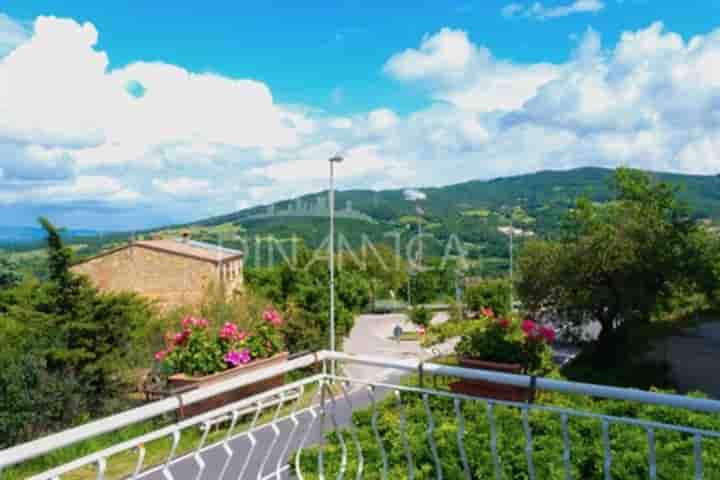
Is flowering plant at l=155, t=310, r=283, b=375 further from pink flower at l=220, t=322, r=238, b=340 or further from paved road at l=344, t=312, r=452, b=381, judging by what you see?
paved road at l=344, t=312, r=452, b=381

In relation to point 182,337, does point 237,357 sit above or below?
below

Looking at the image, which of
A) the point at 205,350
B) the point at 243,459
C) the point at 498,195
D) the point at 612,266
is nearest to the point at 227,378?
the point at 205,350

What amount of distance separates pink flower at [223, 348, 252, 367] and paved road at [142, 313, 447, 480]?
92 cm

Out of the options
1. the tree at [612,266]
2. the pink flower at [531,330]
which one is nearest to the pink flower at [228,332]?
the pink flower at [531,330]

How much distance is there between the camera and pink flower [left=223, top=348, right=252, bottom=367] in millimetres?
6922

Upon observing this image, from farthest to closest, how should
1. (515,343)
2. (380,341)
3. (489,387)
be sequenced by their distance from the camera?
(380,341), (515,343), (489,387)

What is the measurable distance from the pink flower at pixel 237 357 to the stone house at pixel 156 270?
73.7 ft

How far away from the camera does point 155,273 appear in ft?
97.8

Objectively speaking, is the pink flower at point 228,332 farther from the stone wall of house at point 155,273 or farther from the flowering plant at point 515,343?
the stone wall of house at point 155,273

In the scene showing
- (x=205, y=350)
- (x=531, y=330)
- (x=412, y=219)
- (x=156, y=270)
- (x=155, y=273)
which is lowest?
(x=155, y=273)

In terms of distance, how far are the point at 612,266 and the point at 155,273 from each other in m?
23.0

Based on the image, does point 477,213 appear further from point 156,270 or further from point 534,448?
point 534,448

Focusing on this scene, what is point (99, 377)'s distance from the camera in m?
14.6

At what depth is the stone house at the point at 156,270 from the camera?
29.6 metres
